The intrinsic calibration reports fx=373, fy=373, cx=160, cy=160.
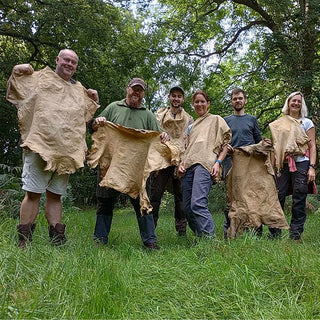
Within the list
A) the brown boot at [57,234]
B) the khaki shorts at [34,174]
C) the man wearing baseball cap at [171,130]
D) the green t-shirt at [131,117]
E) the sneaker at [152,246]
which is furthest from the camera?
the man wearing baseball cap at [171,130]

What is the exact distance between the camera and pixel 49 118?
3846mm

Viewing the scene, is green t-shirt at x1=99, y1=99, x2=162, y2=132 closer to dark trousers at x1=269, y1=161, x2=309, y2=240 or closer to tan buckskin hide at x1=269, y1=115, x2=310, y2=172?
tan buckskin hide at x1=269, y1=115, x2=310, y2=172

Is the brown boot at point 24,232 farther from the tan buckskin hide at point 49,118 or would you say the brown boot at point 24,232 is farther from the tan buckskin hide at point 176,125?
the tan buckskin hide at point 176,125

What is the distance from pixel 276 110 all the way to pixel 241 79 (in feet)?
6.98

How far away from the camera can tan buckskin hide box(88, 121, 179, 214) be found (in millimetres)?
4504

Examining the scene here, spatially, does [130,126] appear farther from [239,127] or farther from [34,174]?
[239,127]

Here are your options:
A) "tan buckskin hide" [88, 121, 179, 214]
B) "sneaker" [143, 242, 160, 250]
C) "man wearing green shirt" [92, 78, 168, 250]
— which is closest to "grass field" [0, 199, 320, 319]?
"sneaker" [143, 242, 160, 250]

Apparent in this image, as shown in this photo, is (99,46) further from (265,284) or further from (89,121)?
(265,284)

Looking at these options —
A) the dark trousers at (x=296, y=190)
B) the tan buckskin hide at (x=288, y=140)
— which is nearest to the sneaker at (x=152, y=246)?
the dark trousers at (x=296, y=190)

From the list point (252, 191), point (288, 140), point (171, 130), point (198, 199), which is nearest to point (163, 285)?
point (198, 199)

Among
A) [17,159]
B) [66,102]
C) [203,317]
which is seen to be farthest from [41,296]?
[17,159]

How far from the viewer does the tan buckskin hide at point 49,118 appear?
380 centimetres

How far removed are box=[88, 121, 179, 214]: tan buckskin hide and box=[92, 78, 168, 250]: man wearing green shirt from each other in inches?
4.5

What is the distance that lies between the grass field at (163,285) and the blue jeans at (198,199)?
2.31 ft
